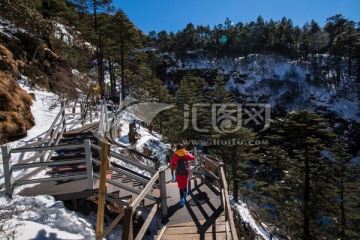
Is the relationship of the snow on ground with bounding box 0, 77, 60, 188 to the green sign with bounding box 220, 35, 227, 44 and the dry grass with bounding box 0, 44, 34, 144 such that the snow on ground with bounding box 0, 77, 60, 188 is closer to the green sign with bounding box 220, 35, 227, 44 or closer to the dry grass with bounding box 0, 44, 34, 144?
the dry grass with bounding box 0, 44, 34, 144

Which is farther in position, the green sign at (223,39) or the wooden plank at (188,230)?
the green sign at (223,39)

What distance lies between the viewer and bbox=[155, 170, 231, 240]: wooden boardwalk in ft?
18.8

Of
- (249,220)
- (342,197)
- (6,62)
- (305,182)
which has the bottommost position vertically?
(249,220)

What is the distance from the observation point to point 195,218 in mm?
6516

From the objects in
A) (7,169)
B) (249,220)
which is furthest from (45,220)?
(249,220)

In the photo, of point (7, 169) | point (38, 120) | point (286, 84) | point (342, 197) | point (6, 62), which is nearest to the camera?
point (7, 169)

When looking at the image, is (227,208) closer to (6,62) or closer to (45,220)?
(45,220)

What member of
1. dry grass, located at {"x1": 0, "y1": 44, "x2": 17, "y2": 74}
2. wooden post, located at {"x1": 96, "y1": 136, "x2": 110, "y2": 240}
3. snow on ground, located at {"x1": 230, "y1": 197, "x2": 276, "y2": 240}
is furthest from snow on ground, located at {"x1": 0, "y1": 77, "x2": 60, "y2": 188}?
snow on ground, located at {"x1": 230, "y1": 197, "x2": 276, "y2": 240}

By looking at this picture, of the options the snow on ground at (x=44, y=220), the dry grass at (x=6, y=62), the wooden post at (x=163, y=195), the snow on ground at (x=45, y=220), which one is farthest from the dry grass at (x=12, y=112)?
the wooden post at (x=163, y=195)

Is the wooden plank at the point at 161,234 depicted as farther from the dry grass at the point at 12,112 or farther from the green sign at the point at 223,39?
the green sign at the point at 223,39

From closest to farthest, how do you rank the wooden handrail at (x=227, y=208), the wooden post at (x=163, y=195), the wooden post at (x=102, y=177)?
the wooden post at (x=102, y=177)
the wooden handrail at (x=227, y=208)
the wooden post at (x=163, y=195)

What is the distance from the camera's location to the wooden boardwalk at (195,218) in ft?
18.8

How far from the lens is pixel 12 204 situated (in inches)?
216

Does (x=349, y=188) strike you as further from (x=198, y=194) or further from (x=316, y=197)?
(x=198, y=194)
